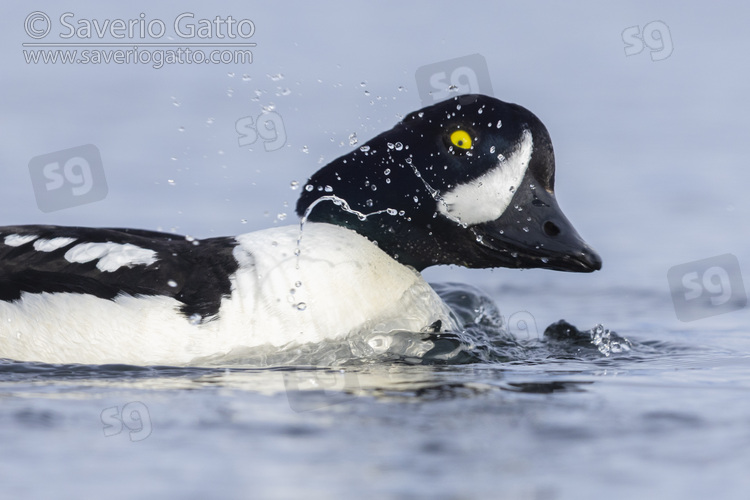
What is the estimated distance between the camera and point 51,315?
5516mm

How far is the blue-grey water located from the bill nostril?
27.2 inches

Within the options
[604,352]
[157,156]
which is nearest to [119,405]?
[604,352]

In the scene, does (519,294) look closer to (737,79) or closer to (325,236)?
(325,236)
